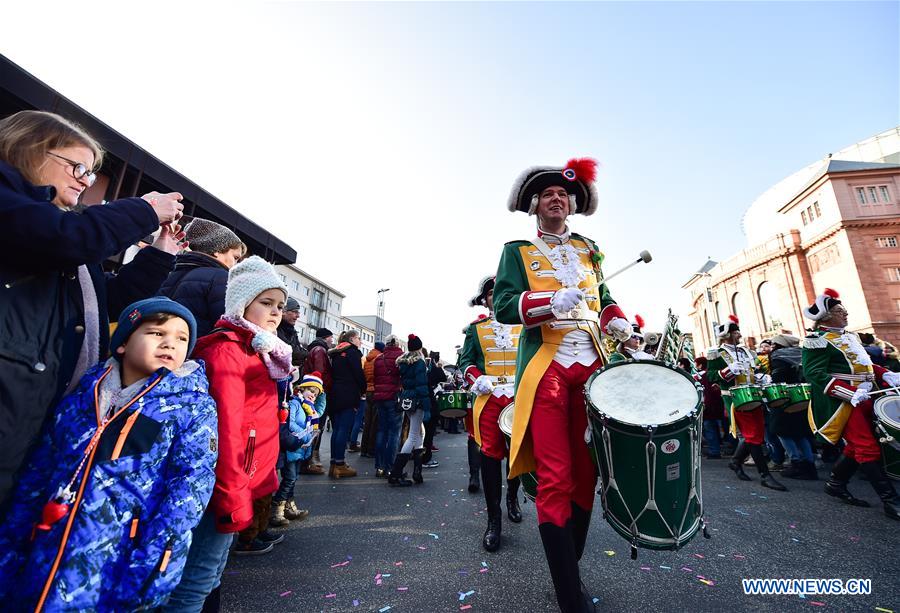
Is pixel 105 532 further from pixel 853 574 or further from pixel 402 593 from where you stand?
pixel 853 574

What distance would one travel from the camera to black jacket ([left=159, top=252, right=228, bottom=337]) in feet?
8.16

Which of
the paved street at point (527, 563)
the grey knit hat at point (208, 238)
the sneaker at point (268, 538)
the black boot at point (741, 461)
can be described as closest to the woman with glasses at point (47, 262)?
the grey knit hat at point (208, 238)

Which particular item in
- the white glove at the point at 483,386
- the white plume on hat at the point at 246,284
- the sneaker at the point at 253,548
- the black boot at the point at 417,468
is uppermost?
the white plume on hat at the point at 246,284

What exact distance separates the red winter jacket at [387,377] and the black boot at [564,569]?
466 centimetres

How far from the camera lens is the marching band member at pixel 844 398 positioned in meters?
4.45

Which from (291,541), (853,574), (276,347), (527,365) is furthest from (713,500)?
(276,347)

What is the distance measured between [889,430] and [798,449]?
270 cm

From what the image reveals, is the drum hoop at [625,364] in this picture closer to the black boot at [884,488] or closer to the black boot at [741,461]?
the black boot at [884,488]

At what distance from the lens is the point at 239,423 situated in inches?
75.8

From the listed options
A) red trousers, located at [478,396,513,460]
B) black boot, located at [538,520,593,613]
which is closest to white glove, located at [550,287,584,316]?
black boot, located at [538,520,593,613]

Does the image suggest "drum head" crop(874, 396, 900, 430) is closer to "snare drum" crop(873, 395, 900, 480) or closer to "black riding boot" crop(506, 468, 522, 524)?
"snare drum" crop(873, 395, 900, 480)

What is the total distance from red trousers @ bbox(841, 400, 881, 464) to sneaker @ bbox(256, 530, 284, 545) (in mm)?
6005

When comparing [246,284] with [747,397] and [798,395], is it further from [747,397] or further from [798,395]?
[798,395]

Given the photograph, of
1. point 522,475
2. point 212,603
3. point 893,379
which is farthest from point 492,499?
point 893,379
